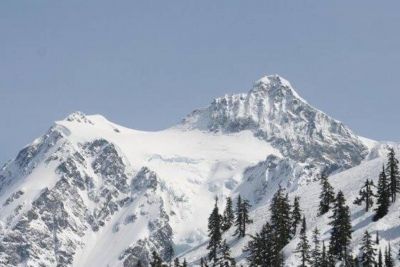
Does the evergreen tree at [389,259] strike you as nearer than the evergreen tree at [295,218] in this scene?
Yes

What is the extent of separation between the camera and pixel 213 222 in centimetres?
18400

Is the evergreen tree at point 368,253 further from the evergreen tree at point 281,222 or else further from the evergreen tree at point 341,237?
the evergreen tree at point 281,222

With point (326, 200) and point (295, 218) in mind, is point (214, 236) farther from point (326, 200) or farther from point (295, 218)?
point (326, 200)

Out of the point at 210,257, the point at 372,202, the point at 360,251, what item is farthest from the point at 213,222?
the point at 360,251

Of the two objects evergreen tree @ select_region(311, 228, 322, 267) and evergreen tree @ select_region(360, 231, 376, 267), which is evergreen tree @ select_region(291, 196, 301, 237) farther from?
evergreen tree @ select_region(360, 231, 376, 267)

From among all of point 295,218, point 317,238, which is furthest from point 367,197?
point 317,238

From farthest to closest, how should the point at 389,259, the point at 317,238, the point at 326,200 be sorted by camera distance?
1. the point at 326,200
2. the point at 317,238
3. the point at 389,259

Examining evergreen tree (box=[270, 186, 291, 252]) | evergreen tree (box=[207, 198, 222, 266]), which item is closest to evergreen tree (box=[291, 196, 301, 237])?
evergreen tree (box=[270, 186, 291, 252])

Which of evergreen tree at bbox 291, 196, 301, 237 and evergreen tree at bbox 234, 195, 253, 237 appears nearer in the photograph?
evergreen tree at bbox 291, 196, 301, 237

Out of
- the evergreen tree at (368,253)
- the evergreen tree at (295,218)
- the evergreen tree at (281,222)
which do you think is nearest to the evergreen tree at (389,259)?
the evergreen tree at (368,253)

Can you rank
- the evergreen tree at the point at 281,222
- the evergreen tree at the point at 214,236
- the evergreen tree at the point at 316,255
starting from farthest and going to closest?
the evergreen tree at the point at 214,236
the evergreen tree at the point at 281,222
the evergreen tree at the point at 316,255

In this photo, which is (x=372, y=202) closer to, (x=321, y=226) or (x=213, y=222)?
(x=321, y=226)

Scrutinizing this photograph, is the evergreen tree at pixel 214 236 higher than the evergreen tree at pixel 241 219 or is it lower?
lower

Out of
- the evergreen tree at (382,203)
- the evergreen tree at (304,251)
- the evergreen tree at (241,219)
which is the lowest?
the evergreen tree at (304,251)
